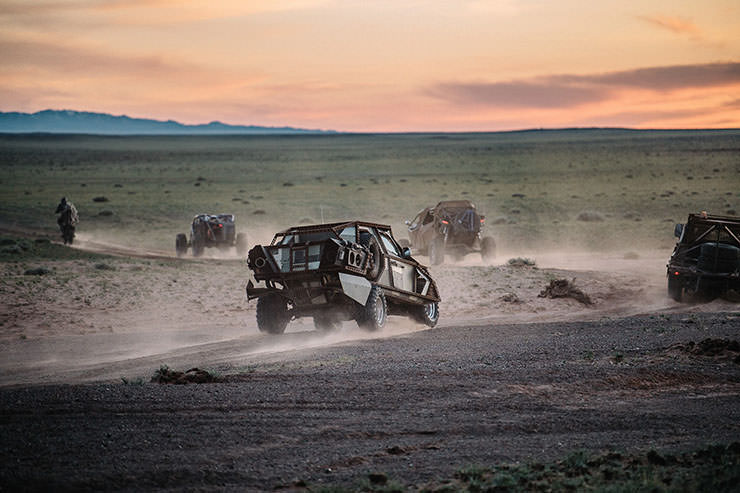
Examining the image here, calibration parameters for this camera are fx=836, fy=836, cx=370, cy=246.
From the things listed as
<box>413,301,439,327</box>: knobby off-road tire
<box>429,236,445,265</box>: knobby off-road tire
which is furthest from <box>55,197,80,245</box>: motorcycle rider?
<box>413,301,439,327</box>: knobby off-road tire

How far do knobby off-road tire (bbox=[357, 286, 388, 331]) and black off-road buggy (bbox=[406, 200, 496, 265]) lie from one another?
13.0m

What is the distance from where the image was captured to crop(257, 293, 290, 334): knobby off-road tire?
1625 centimetres

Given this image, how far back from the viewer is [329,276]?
15.2 metres

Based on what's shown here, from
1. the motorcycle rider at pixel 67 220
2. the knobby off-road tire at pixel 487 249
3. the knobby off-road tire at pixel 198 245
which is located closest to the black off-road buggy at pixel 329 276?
the knobby off-road tire at pixel 487 249

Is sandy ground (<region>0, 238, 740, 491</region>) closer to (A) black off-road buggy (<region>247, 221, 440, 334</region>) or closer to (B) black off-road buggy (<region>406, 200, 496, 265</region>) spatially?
(A) black off-road buggy (<region>247, 221, 440, 334</region>)

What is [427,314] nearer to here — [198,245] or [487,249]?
[487,249]

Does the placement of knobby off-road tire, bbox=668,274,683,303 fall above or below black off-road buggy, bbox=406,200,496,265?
below

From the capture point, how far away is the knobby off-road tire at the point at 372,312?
51.4 ft

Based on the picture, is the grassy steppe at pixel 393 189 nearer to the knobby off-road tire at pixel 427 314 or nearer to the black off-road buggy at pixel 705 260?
the knobby off-road tire at pixel 427 314

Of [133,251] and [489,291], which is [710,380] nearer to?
[489,291]

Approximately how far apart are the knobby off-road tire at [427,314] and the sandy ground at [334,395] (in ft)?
0.95

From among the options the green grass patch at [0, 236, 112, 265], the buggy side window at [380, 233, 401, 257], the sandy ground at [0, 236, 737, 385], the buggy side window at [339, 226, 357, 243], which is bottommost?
the sandy ground at [0, 236, 737, 385]

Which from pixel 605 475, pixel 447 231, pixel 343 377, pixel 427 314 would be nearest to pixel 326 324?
pixel 427 314

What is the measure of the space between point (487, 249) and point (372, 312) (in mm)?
15722
